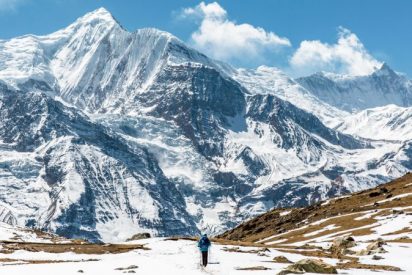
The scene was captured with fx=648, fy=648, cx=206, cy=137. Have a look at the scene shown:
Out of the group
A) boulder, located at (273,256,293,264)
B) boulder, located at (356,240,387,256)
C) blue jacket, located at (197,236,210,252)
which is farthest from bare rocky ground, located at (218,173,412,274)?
blue jacket, located at (197,236,210,252)

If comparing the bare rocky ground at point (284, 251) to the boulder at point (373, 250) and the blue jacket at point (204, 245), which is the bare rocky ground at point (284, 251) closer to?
the boulder at point (373, 250)

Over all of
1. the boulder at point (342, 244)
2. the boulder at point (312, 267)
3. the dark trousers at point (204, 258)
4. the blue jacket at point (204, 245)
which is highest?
the boulder at point (342, 244)

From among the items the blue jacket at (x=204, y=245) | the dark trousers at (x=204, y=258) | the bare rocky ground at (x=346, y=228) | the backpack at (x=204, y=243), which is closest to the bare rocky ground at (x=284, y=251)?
the bare rocky ground at (x=346, y=228)

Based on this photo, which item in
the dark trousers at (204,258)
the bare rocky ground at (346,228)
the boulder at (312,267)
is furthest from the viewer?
the bare rocky ground at (346,228)

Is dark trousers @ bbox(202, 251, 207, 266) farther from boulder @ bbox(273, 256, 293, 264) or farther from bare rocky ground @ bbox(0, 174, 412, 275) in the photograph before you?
boulder @ bbox(273, 256, 293, 264)

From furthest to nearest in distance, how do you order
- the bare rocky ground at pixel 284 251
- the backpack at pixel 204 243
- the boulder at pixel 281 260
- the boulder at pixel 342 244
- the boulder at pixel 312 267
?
the boulder at pixel 342 244
the boulder at pixel 281 260
the backpack at pixel 204 243
the bare rocky ground at pixel 284 251
the boulder at pixel 312 267

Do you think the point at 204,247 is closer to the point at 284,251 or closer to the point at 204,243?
the point at 204,243

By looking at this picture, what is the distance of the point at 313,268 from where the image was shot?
52.4 metres

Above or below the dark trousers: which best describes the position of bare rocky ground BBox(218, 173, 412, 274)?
above

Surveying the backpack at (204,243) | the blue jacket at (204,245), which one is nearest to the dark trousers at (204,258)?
the blue jacket at (204,245)

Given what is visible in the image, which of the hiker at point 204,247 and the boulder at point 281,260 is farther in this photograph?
the boulder at point 281,260

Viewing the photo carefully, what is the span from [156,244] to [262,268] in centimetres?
3720

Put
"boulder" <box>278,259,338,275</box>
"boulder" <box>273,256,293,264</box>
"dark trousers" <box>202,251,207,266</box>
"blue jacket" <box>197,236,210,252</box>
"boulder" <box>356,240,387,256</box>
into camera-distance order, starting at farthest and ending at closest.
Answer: "boulder" <box>356,240,387,256</box> < "boulder" <box>273,256,293,264</box> < "blue jacket" <box>197,236,210,252</box> < "dark trousers" <box>202,251,207,266</box> < "boulder" <box>278,259,338,275</box>

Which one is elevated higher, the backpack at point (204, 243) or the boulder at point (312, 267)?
the backpack at point (204, 243)
